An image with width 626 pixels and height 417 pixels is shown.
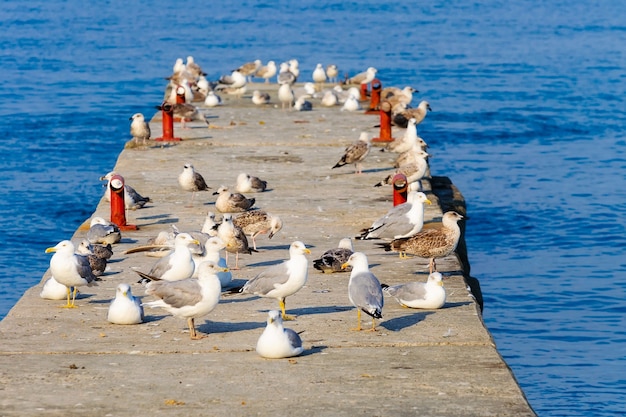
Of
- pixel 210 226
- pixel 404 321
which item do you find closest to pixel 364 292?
pixel 404 321

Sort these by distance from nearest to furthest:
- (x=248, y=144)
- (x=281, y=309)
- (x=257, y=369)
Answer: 1. (x=257, y=369)
2. (x=281, y=309)
3. (x=248, y=144)

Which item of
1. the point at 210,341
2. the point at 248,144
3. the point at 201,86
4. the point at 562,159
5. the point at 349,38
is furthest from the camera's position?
the point at 349,38

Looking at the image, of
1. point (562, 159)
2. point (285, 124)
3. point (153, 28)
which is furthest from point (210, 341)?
point (153, 28)

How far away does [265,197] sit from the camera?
62.7ft

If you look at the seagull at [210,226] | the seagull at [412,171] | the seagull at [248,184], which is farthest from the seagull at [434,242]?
the seagull at [248,184]

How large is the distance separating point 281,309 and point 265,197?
6.61 m

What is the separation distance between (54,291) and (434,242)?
4.12m

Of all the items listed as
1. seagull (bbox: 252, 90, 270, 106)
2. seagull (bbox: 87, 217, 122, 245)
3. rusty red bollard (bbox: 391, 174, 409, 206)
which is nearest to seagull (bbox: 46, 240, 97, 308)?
seagull (bbox: 87, 217, 122, 245)

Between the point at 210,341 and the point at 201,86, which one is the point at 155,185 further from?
the point at 201,86

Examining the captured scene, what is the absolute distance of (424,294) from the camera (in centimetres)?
1272

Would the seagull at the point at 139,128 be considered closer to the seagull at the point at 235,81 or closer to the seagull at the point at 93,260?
the seagull at the point at 235,81

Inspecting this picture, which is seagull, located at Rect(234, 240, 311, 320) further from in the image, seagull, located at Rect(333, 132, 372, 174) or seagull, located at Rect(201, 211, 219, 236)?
seagull, located at Rect(333, 132, 372, 174)

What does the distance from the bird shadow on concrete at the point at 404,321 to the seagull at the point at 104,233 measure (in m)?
4.65

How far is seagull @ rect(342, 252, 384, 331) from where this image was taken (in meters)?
11.5
